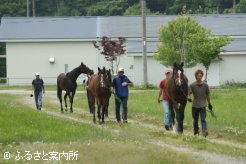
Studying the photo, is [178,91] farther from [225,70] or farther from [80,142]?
[225,70]

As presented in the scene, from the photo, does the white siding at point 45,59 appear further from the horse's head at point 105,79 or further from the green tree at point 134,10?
the horse's head at point 105,79

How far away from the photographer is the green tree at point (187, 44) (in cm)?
4806

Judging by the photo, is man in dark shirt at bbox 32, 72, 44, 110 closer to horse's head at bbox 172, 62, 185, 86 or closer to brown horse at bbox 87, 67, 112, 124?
brown horse at bbox 87, 67, 112, 124

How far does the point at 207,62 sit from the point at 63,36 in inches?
951

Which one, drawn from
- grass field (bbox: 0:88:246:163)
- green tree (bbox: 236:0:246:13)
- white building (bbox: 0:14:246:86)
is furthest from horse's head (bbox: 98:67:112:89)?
green tree (bbox: 236:0:246:13)

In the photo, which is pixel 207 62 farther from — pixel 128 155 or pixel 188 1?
pixel 188 1

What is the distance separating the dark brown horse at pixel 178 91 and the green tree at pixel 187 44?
2808cm

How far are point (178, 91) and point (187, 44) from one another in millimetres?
31196

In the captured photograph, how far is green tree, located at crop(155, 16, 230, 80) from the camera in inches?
1892

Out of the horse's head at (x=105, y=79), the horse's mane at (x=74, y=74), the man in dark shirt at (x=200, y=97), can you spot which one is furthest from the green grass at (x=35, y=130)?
the horse's mane at (x=74, y=74)

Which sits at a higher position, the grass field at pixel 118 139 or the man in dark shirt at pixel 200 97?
the man in dark shirt at pixel 200 97

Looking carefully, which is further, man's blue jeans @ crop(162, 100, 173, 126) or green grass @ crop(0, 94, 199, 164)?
man's blue jeans @ crop(162, 100, 173, 126)

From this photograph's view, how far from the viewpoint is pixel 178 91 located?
1977 cm

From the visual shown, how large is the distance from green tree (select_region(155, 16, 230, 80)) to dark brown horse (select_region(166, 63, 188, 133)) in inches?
1105
